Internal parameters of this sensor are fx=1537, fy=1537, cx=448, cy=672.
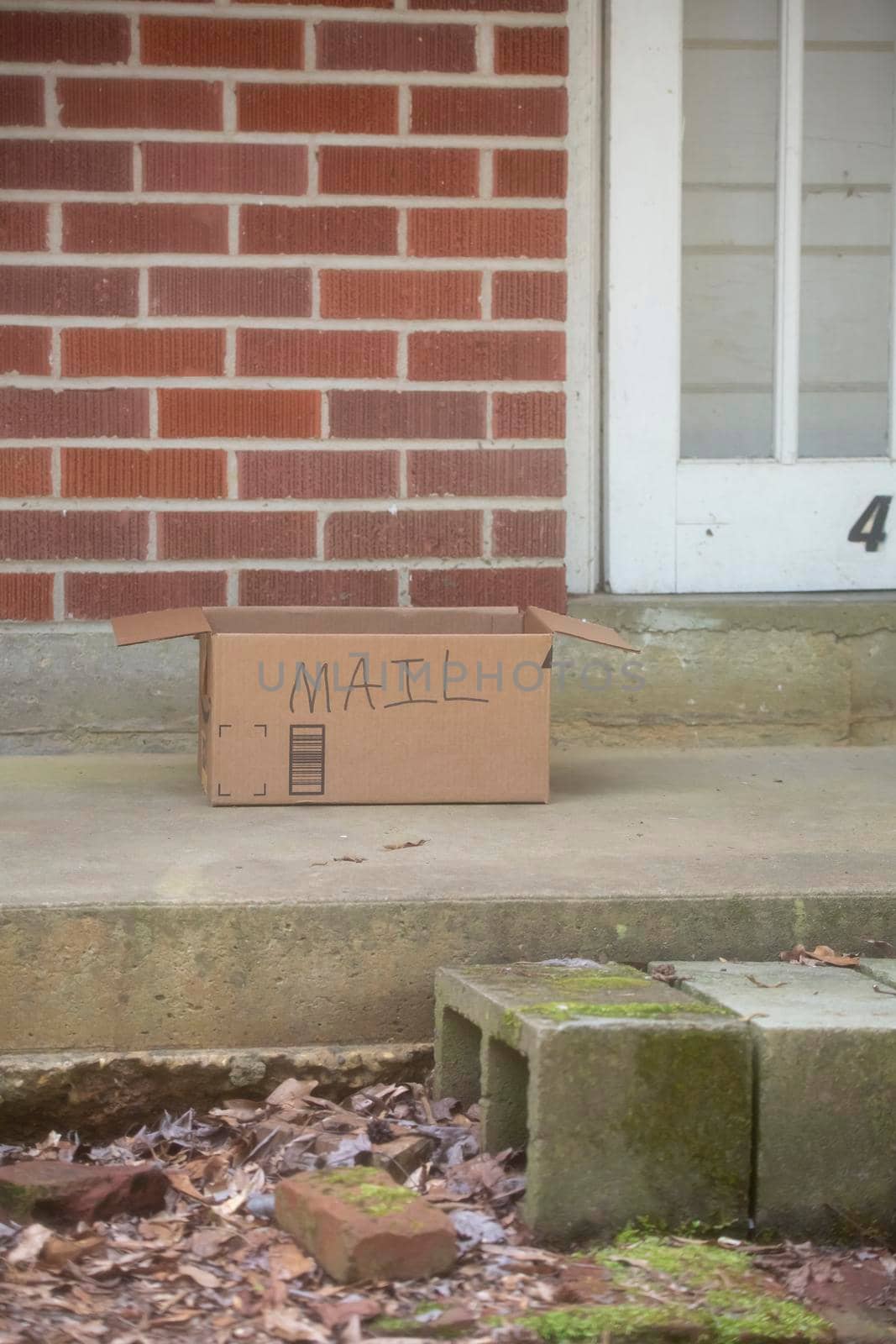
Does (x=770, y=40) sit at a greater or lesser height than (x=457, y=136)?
greater

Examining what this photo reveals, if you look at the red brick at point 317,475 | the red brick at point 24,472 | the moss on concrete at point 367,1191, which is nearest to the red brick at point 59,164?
the red brick at point 24,472

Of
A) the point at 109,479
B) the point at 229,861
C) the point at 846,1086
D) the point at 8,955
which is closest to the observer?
the point at 846,1086

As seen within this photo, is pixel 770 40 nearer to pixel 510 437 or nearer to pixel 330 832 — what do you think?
pixel 510 437

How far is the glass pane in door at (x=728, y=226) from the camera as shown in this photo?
11.4 feet

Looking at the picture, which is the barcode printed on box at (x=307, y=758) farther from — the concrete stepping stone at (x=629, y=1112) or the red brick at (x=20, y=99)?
the red brick at (x=20, y=99)

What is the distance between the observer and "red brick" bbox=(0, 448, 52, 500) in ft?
10.8

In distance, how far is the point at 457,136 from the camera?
3303 mm

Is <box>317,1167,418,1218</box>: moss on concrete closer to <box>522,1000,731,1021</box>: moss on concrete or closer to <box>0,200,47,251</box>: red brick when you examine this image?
<box>522,1000,731,1021</box>: moss on concrete

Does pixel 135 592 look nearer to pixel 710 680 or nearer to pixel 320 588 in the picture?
pixel 320 588

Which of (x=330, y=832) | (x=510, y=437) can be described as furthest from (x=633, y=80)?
(x=330, y=832)

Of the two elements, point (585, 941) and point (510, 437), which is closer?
point (585, 941)

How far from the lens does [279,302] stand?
10.8ft

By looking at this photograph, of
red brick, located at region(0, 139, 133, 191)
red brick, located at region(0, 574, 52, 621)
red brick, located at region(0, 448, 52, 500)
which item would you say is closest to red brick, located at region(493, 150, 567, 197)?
red brick, located at region(0, 139, 133, 191)

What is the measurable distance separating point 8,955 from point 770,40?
2641 millimetres
